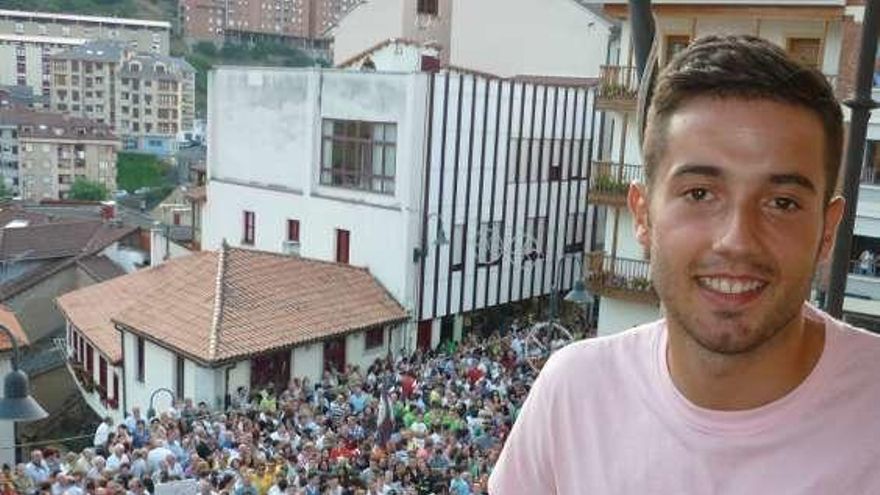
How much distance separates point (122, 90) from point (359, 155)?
87.7 m

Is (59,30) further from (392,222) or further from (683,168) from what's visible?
(683,168)

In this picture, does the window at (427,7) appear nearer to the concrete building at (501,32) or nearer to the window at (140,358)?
the concrete building at (501,32)

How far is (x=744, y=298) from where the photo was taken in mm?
1524

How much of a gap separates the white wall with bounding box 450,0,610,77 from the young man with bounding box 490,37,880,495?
3251 cm

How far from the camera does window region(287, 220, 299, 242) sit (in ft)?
87.9

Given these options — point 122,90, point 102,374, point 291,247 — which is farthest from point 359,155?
Result: point 122,90

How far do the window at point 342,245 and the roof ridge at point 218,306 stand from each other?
373cm

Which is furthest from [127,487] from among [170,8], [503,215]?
[170,8]

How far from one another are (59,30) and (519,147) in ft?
358

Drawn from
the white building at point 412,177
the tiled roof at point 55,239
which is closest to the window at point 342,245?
the white building at point 412,177

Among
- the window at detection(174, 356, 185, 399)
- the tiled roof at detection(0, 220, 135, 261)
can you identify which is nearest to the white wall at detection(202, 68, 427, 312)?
the window at detection(174, 356, 185, 399)

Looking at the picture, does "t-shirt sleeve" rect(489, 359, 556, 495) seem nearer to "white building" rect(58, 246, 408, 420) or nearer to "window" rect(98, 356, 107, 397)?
"white building" rect(58, 246, 408, 420)

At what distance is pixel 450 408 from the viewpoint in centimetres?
1616

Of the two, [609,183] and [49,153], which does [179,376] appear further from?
[49,153]
